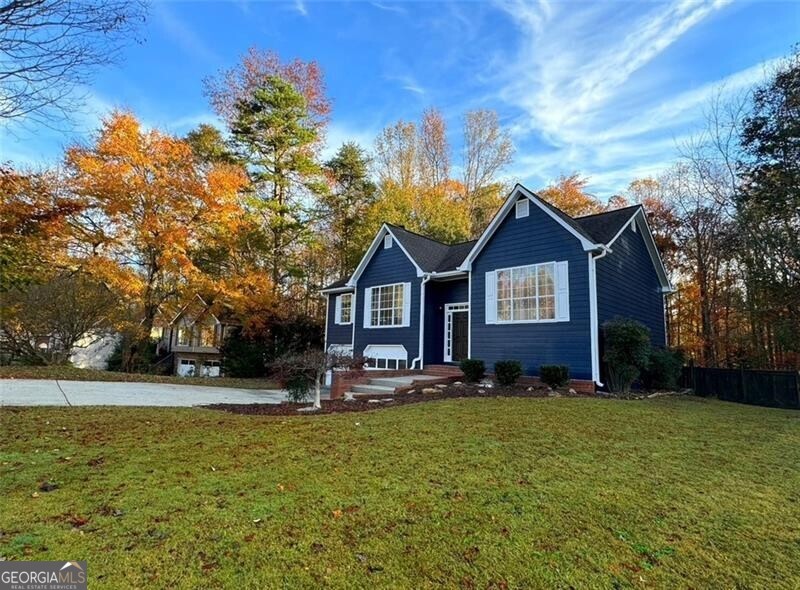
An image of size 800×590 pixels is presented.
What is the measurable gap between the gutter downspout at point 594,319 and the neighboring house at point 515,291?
0.09 ft

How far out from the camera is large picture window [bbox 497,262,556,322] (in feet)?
38.6

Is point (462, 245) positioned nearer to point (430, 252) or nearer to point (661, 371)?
point (430, 252)

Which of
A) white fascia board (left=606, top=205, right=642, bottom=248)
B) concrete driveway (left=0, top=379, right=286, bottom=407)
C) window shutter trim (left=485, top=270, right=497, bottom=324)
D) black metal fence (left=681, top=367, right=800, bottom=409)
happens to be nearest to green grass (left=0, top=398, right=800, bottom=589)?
concrete driveway (left=0, top=379, right=286, bottom=407)

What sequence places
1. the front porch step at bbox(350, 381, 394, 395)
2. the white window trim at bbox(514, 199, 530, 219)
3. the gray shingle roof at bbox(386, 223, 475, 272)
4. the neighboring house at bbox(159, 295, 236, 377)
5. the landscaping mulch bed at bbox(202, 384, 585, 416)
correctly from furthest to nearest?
1. the neighboring house at bbox(159, 295, 236, 377)
2. the gray shingle roof at bbox(386, 223, 475, 272)
3. the white window trim at bbox(514, 199, 530, 219)
4. the front porch step at bbox(350, 381, 394, 395)
5. the landscaping mulch bed at bbox(202, 384, 585, 416)

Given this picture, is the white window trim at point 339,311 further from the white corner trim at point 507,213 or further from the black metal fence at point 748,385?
the black metal fence at point 748,385

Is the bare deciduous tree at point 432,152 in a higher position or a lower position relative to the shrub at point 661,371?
higher

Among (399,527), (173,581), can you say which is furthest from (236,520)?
(399,527)

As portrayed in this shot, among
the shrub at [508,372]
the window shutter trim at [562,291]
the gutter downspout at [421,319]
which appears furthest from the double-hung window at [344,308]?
the window shutter trim at [562,291]

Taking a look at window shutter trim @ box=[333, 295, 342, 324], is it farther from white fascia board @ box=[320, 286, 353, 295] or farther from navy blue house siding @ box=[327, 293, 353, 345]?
white fascia board @ box=[320, 286, 353, 295]

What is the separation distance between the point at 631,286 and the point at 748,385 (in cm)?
461

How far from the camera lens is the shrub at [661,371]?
39.3 ft

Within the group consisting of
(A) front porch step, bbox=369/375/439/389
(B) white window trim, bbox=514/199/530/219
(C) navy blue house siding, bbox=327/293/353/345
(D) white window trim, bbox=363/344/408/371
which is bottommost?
(A) front porch step, bbox=369/375/439/389

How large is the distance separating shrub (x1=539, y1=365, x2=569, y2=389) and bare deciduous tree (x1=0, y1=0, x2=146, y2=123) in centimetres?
1044

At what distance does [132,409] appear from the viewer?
7578mm
